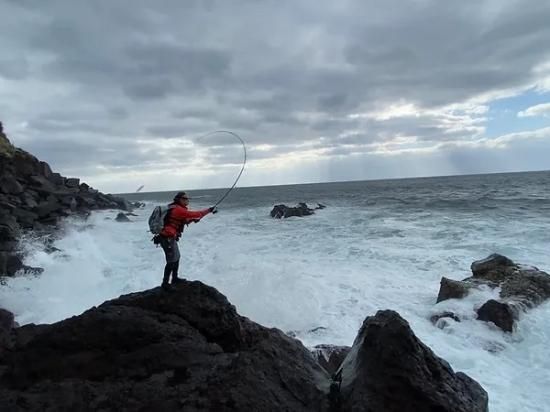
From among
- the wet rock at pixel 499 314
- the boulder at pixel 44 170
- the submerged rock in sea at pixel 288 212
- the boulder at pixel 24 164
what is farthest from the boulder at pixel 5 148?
the wet rock at pixel 499 314

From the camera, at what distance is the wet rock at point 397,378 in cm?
414

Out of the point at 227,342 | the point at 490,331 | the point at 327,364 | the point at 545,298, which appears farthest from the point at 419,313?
the point at 227,342

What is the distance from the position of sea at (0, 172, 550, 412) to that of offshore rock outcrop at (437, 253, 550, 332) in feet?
0.72

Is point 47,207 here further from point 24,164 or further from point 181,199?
point 181,199

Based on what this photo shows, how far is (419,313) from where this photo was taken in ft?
35.4

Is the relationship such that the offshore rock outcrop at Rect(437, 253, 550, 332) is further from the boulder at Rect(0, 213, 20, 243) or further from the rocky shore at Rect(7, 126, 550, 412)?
the boulder at Rect(0, 213, 20, 243)

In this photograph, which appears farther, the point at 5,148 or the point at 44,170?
the point at 44,170

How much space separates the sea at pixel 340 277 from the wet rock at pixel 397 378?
3030 mm

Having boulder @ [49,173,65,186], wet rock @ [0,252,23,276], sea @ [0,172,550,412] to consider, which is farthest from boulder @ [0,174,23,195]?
wet rock @ [0,252,23,276]

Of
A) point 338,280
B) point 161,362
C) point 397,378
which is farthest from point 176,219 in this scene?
point 338,280

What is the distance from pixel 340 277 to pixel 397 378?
988cm

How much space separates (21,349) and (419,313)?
8.52 meters

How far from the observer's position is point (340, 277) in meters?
14.1

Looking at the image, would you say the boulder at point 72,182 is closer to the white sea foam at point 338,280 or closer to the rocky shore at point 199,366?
the white sea foam at point 338,280
